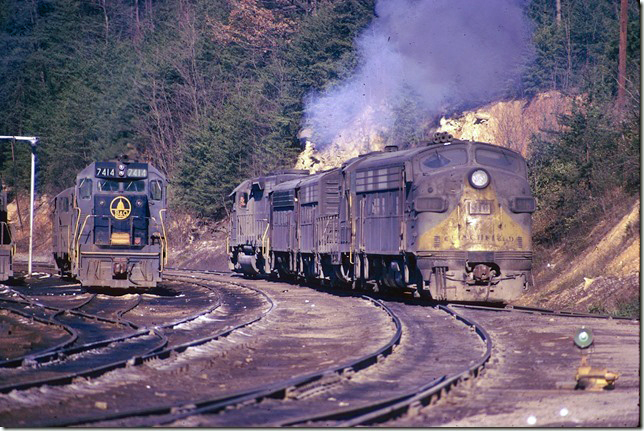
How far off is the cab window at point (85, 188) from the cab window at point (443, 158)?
10.2 metres

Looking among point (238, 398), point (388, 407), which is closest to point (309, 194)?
point (238, 398)

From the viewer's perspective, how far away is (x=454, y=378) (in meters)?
10.5

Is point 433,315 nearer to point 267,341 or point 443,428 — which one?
point 267,341

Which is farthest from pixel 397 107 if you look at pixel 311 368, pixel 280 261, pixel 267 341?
pixel 311 368

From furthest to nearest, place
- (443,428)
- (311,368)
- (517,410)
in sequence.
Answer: (311,368) → (517,410) → (443,428)

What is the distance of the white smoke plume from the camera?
40.2m

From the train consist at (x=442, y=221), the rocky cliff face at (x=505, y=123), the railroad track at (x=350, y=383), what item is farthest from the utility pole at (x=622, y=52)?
the railroad track at (x=350, y=383)

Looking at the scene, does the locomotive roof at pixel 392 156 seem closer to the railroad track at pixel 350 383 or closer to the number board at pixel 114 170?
the railroad track at pixel 350 383

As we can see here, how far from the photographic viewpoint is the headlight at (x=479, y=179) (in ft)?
66.1

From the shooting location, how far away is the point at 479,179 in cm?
2020

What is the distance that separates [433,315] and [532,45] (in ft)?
79.6

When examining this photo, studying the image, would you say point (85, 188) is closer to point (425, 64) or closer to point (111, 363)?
point (111, 363)

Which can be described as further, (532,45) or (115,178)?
(532,45)

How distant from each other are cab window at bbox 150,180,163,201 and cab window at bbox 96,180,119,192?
3.31 feet
